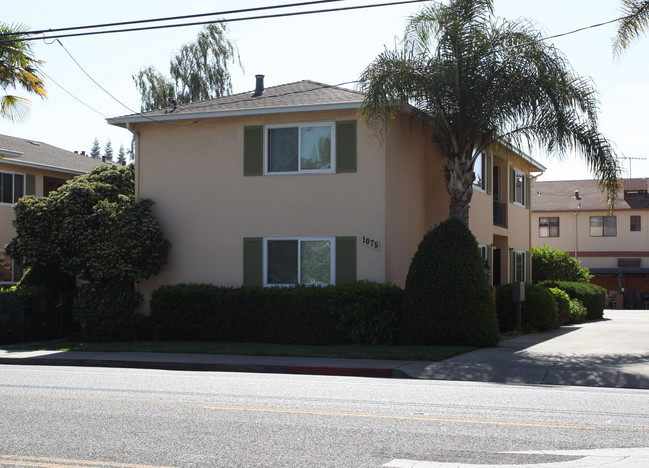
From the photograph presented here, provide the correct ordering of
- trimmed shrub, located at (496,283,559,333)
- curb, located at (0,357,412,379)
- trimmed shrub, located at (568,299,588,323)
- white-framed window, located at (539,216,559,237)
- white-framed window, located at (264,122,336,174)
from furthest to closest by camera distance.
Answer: white-framed window, located at (539,216,559,237), trimmed shrub, located at (568,299,588,323), trimmed shrub, located at (496,283,559,333), white-framed window, located at (264,122,336,174), curb, located at (0,357,412,379)

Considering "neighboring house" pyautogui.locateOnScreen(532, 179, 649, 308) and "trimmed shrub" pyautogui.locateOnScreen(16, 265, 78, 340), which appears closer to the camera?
"trimmed shrub" pyautogui.locateOnScreen(16, 265, 78, 340)

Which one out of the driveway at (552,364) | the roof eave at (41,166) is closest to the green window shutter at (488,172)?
the driveway at (552,364)

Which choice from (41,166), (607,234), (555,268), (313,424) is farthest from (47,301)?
(607,234)

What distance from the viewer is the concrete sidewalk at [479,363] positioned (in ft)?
40.6

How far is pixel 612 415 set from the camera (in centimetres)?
852

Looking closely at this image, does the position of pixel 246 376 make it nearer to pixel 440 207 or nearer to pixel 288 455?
pixel 288 455

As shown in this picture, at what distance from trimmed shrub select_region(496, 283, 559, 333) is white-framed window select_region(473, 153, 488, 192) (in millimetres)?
3892

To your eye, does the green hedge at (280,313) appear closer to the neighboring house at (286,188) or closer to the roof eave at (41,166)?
the neighboring house at (286,188)

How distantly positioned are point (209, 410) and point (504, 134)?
11.8 metres

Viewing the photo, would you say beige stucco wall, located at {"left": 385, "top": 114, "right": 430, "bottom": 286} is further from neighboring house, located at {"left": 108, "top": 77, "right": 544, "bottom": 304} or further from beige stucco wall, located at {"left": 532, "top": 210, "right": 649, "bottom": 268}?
beige stucco wall, located at {"left": 532, "top": 210, "right": 649, "bottom": 268}

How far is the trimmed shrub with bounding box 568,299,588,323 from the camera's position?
25.0m

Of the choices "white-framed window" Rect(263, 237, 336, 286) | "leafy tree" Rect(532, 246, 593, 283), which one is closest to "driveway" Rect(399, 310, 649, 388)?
"white-framed window" Rect(263, 237, 336, 286)

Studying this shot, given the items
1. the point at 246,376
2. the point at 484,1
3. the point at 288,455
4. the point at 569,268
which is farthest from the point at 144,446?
the point at 569,268

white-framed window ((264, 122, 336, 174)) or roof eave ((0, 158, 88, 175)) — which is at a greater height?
roof eave ((0, 158, 88, 175))
